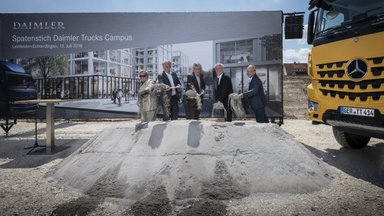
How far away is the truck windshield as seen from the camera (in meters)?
4.33

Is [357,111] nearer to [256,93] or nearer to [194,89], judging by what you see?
[256,93]

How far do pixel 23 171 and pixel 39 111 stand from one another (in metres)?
8.04

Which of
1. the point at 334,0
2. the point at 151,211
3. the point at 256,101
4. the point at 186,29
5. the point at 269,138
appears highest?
the point at 186,29

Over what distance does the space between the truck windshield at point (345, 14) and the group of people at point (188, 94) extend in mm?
1982

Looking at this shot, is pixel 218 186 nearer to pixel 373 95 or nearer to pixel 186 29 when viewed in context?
pixel 373 95

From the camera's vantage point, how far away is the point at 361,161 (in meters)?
5.33

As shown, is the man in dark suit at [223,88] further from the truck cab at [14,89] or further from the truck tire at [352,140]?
the truck cab at [14,89]

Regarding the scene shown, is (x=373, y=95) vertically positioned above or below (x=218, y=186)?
above

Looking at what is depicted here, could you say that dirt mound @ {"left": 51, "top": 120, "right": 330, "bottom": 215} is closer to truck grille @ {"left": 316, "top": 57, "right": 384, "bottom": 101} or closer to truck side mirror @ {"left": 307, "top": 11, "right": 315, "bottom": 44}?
truck grille @ {"left": 316, "top": 57, "right": 384, "bottom": 101}

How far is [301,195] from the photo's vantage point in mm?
3623

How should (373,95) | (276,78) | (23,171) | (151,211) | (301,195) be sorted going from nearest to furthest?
1. (151,211)
2. (301,195)
3. (373,95)
4. (23,171)
5. (276,78)

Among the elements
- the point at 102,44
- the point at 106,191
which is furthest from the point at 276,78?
the point at 106,191

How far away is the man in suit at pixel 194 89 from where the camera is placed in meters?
6.41

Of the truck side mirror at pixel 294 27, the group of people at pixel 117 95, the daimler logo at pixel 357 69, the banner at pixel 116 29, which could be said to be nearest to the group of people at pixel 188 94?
the daimler logo at pixel 357 69
